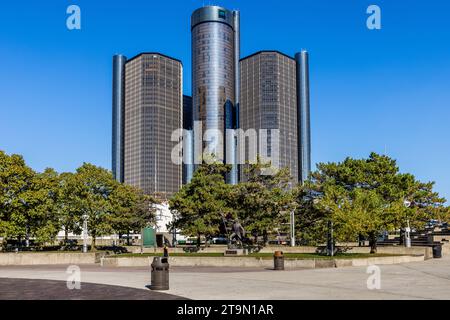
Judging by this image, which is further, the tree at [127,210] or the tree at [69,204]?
the tree at [127,210]

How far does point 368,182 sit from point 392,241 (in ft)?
48.5

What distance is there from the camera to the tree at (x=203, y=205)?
154 feet

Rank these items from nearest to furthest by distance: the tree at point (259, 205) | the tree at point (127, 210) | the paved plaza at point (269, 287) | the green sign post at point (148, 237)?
the paved plaza at point (269, 287) → the tree at point (259, 205) → the green sign post at point (148, 237) → the tree at point (127, 210)

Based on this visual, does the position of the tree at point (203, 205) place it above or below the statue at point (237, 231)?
above

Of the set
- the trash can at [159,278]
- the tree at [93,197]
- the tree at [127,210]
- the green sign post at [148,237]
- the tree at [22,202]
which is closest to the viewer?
the trash can at [159,278]

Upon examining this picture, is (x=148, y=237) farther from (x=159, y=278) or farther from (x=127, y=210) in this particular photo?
(x=159, y=278)

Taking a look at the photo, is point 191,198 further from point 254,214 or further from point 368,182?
point 368,182

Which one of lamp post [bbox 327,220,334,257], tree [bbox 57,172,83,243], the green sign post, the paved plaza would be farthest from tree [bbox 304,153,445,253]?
tree [bbox 57,172,83,243]

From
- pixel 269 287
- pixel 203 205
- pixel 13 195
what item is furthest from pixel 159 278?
pixel 13 195

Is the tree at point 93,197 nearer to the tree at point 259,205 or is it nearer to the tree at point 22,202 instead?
the tree at point 22,202

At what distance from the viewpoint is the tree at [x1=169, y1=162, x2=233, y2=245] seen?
47.0 m

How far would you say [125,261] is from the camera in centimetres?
3534

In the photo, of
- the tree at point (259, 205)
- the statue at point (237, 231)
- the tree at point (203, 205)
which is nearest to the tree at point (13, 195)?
the tree at point (203, 205)

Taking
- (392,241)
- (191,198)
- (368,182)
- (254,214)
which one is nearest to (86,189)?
(191,198)
